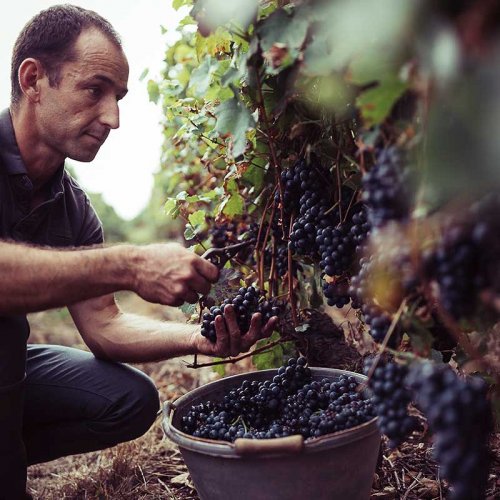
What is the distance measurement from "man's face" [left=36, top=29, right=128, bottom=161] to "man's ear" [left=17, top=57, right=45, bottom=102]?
0.03 m

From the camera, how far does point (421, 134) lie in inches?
48.6

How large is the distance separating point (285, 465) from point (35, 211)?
1.59 m

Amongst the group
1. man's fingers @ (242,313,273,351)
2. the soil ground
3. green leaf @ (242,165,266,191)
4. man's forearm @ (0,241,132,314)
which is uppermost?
green leaf @ (242,165,266,191)

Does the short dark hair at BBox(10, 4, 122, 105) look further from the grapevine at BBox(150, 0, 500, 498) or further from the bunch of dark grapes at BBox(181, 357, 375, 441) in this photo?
the bunch of dark grapes at BBox(181, 357, 375, 441)

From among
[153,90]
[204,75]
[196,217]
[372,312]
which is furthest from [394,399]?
[153,90]

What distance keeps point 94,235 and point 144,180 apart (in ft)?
12.9

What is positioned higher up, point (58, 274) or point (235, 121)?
point (235, 121)

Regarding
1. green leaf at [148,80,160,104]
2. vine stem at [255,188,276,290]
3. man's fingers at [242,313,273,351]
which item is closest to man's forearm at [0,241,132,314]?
man's fingers at [242,313,273,351]

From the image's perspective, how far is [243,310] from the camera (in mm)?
2041

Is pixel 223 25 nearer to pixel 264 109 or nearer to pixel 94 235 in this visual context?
pixel 264 109

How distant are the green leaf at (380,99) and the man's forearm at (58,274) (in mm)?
969

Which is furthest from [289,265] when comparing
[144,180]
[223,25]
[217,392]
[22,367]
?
[144,180]

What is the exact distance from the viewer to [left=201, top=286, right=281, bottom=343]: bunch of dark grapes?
2.04 m

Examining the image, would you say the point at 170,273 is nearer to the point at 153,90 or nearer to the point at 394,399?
the point at 394,399
